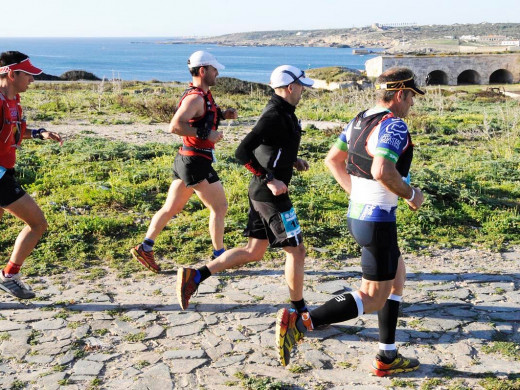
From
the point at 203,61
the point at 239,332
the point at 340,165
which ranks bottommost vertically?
the point at 239,332

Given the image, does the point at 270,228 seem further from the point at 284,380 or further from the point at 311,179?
the point at 311,179

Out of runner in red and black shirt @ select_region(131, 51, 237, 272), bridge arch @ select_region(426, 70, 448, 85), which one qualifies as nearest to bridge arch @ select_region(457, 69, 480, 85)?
bridge arch @ select_region(426, 70, 448, 85)

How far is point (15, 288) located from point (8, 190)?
89cm

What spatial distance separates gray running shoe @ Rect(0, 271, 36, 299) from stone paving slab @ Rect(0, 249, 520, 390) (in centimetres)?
11

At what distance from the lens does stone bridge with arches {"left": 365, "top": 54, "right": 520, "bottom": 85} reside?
67.6m

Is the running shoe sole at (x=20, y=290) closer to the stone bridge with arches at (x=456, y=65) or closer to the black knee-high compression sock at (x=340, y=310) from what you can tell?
the black knee-high compression sock at (x=340, y=310)

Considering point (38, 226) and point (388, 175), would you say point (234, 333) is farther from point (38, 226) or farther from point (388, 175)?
point (38, 226)

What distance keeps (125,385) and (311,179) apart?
6.09 metres

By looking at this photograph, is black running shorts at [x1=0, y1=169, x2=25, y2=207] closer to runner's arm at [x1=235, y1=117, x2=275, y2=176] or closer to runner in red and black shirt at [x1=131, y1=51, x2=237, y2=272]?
runner in red and black shirt at [x1=131, y1=51, x2=237, y2=272]

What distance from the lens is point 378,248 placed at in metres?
4.48

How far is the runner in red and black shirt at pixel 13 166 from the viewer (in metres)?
5.93

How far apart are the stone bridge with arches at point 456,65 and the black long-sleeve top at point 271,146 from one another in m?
62.8

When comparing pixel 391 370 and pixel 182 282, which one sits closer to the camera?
pixel 391 370

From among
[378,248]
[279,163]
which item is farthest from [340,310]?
[279,163]
